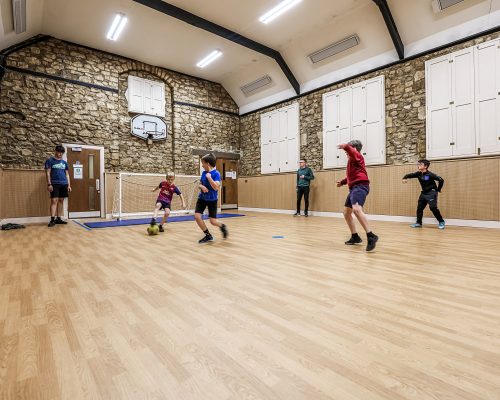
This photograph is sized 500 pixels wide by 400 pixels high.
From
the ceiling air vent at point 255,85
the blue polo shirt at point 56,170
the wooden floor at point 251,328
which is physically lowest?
the wooden floor at point 251,328

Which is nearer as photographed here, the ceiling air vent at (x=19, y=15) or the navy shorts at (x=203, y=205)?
the navy shorts at (x=203, y=205)

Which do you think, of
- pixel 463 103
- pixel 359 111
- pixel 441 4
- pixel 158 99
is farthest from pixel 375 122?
pixel 158 99

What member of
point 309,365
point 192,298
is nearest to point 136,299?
point 192,298

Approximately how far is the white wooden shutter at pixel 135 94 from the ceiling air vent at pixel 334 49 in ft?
18.3

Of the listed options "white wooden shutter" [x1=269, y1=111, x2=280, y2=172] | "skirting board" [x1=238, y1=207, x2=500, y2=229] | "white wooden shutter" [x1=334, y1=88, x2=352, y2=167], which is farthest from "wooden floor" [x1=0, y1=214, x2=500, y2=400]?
"white wooden shutter" [x1=269, y1=111, x2=280, y2=172]

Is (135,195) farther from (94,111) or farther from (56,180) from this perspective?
(94,111)

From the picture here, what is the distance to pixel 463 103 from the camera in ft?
20.3

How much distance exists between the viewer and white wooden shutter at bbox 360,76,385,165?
7441mm

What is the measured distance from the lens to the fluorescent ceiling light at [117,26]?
7.22 metres

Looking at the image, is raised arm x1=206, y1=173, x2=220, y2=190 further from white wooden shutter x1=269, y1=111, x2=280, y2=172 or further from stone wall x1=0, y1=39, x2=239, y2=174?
white wooden shutter x1=269, y1=111, x2=280, y2=172

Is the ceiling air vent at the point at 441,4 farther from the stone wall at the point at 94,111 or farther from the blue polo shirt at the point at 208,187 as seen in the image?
the stone wall at the point at 94,111

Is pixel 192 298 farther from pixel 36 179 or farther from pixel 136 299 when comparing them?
pixel 36 179

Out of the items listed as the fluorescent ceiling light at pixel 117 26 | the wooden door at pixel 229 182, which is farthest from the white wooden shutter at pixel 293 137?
the fluorescent ceiling light at pixel 117 26

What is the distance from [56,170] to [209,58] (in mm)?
5862
